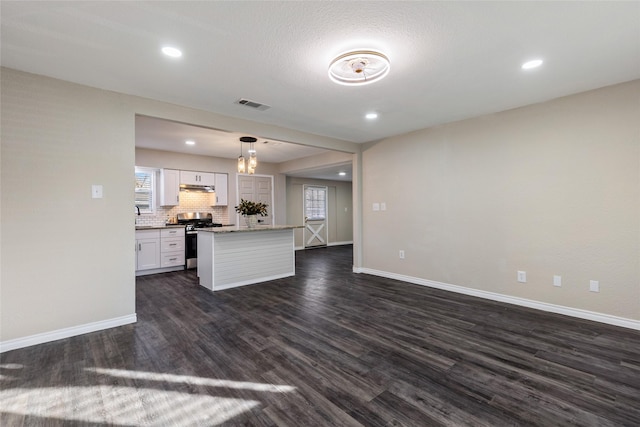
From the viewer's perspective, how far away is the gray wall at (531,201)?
2.96m

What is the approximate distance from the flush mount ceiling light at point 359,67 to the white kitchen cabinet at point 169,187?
A: 495 centimetres

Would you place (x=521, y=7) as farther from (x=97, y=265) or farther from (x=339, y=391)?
(x=97, y=265)

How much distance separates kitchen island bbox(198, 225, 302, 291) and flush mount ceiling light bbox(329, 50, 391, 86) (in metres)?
2.84

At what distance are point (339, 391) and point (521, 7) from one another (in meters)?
2.78

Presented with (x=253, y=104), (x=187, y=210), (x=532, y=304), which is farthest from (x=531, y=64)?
(x=187, y=210)

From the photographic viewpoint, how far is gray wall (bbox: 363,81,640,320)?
9.71 feet

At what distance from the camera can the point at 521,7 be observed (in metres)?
1.83

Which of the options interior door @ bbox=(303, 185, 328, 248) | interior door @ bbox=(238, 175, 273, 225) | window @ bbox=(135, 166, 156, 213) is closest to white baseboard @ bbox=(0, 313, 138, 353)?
window @ bbox=(135, 166, 156, 213)

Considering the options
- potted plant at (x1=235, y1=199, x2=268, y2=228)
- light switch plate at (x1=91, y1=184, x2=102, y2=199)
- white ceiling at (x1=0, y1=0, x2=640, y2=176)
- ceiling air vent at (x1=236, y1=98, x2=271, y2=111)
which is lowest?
potted plant at (x1=235, y1=199, x2=268, y2=228)

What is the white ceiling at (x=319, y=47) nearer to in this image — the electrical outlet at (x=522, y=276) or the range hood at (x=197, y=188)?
the electrical outlet at (x=522, y=276)

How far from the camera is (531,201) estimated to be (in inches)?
139

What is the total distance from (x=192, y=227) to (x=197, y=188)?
984 mm

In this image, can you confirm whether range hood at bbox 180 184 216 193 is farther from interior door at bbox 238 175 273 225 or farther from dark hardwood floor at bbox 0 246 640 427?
dark hardwood floor at bbox 0 246 640 427

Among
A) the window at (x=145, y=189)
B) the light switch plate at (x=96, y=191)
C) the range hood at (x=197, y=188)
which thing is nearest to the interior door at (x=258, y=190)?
the range hood at (x=197, y=188)
